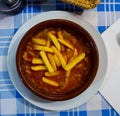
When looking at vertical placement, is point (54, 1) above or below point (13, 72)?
above

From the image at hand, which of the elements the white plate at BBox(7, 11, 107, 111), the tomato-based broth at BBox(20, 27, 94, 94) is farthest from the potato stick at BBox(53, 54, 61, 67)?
the white plate at BBox(7, 11, 107, 111)

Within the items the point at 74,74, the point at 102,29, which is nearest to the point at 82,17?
the point at 102,29

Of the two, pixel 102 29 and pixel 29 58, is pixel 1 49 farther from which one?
pixel 102 29

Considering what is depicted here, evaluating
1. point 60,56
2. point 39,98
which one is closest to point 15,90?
point 39,98

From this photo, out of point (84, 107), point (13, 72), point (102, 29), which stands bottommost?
point (84, 107)

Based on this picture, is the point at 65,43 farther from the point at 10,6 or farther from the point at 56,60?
the point at 10,6
